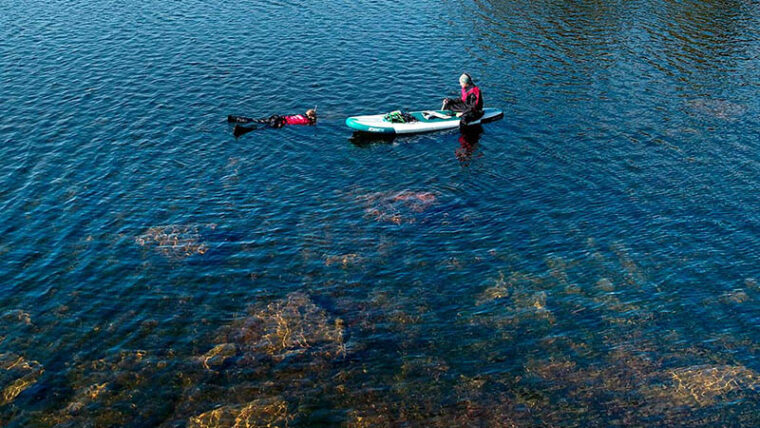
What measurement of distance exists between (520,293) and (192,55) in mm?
41020

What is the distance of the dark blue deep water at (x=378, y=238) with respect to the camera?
75.3 feet

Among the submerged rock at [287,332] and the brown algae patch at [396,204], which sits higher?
the brown algae patch at [396,204]

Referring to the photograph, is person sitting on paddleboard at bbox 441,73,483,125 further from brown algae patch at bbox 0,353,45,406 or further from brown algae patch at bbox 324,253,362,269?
brown algae patch at bbox 0,353,45,406

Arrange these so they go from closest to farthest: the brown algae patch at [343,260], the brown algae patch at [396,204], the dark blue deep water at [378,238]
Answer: the dark blue deep water at [378,238] < the brown algae patch at [343,260] < the brown algae patch at [396,204]

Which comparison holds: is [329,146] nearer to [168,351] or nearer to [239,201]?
[239,201]

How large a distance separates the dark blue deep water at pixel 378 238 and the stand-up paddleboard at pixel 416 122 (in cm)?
89

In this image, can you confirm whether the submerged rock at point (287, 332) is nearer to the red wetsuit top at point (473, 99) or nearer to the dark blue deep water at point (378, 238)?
the dark blue deep water at point (378, 238)

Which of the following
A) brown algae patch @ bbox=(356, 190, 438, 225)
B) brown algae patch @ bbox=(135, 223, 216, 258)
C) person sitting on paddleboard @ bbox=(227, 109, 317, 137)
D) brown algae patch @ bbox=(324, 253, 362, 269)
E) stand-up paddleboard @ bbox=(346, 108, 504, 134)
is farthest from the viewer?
person sitting on paddleboard @ bbox=(227, 109, 317, 137)

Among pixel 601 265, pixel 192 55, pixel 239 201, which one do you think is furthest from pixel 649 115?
pixel 192 55

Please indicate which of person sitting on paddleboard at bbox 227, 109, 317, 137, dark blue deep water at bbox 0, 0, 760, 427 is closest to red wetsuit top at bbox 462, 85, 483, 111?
dark blue deep water at bbox 0, 0, 760, 427

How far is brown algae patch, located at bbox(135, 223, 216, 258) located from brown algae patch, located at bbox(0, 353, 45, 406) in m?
8.16

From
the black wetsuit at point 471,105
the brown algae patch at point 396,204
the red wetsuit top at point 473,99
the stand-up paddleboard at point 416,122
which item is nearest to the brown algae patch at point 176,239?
the brown algae patch at point 396,204

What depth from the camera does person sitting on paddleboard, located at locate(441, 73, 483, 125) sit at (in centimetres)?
4303

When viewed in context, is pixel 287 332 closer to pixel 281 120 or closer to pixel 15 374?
pixel 15 374
